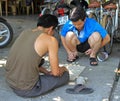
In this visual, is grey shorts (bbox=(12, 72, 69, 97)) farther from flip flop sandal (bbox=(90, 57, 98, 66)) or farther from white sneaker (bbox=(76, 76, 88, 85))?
flip flop sandal (bbox=(90, 57, 98, 66))

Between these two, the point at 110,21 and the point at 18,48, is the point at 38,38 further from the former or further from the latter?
the point at 110,21

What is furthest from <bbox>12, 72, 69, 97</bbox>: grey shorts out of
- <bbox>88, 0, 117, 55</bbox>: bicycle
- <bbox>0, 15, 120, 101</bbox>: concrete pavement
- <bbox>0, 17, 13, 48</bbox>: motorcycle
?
<bbox>0, 17, 13, 48</bbox>: motorcycle

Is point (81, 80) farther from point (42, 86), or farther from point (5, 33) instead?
point (5, 33)

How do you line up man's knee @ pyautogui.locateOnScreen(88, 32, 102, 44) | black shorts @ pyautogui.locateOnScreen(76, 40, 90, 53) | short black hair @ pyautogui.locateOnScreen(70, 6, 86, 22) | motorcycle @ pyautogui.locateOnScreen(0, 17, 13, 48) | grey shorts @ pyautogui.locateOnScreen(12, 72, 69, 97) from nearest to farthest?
grey shorts @ pyautogui.locateOnScreen(12, 72, 69, 97) → short black hair @ pyautogui.locateOnScreen(70, 6, 86, 22) → man's knee @ pyautogui.locateOnScreen(88, 32, 102, 44) → black shorts @ pyautogui.locateOnScreen(76, 40, 90, 53) → motorcycle @ pyautogui.locateOnScreen(0, 17, 13, 48)

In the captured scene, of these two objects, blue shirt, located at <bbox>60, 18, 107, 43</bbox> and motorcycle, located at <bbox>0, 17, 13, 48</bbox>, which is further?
motorcycle, located at <bbox>0, 17, 13, 48</bbox>

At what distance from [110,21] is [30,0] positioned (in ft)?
18.5

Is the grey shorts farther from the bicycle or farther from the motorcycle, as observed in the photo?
the motorcycle

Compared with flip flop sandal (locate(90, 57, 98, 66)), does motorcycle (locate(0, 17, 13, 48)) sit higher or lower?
higher

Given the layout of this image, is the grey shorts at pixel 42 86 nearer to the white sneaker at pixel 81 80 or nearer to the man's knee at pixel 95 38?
the white sneaker at pixel 81 80

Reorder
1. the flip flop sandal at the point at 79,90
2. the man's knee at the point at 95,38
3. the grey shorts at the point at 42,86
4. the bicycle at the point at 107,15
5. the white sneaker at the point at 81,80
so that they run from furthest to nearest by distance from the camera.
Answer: the bicycle at the point at 107,15, the man's knee at the point at 95,38, the white sneaker at the point at 81,80, the flip flop sandal at the point at 79,90, the grey shorts at the point at 42,86

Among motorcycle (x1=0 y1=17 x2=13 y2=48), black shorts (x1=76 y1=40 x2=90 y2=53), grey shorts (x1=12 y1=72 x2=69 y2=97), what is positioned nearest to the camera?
grey shorts (x1=12 y1=72 x2=69 y2=97)

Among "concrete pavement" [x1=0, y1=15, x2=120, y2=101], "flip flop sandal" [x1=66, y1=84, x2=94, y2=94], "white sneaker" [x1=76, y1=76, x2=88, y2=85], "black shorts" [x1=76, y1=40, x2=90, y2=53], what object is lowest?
"concrete pavement" [x1=0, y1=15, x2=120, y2=101]

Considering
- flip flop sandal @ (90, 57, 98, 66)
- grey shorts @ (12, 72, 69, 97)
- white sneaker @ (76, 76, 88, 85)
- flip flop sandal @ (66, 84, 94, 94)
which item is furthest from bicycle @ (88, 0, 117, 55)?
grey shorts @ (12, 72, 69, 97)

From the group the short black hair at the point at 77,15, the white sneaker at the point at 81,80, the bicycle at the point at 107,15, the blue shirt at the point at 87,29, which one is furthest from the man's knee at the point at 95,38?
the white sneaker at the point at 81,80
